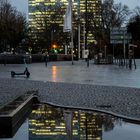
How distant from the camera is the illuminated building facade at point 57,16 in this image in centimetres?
10194

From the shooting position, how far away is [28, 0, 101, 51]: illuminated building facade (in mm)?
101938

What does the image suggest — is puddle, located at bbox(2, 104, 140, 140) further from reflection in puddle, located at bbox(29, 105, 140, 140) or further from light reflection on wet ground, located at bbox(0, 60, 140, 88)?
light reflection on wet ground, located at bbox(0, 60, 140, 88)

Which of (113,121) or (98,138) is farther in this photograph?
Answer: (113,121)

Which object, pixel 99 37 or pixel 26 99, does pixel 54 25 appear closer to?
pixel 99 37

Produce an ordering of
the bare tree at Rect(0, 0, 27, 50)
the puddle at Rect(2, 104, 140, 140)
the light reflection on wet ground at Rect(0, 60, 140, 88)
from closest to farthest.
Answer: the puddle at Rect(2, 104, 140, 140) → the light reflection on wet ground at Rect(0, 60, 140, 88) → the bare tree at Rect(0, 0, 27, 50)

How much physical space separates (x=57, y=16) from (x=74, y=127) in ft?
317

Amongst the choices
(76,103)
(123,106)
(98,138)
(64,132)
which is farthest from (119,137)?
(76,103)

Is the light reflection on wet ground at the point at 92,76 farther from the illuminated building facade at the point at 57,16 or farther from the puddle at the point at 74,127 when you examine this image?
the illuminated building facade at the point at 57,16

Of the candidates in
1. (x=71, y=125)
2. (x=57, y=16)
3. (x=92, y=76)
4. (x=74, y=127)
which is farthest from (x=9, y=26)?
(x=74, y=127)

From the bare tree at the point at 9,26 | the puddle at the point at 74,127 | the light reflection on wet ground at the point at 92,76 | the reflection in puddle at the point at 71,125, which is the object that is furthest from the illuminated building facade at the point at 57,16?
the puddle at the point at 74,127

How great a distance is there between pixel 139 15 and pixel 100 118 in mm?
106980

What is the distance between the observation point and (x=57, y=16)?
108 m

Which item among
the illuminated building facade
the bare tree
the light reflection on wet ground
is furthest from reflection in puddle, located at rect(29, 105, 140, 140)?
the illuminated building facade

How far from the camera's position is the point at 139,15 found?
11912 centimetres
